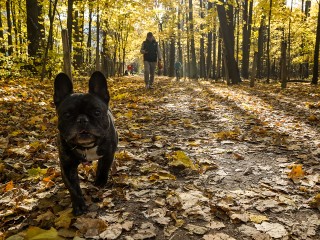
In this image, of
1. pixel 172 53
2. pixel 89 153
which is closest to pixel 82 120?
pixel 89 153

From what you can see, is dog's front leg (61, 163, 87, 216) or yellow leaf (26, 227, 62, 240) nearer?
yellow leaf (26, 227, 62, 240)

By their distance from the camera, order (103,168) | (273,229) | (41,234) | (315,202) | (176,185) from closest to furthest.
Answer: (41,234) → (273,229) → (315,202) → (103,168) → (176,185)

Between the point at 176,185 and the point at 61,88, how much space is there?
5.52 feet

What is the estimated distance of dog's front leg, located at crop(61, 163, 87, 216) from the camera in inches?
110

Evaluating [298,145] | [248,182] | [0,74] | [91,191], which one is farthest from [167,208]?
[0,74]

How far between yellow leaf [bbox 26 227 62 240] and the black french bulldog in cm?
34

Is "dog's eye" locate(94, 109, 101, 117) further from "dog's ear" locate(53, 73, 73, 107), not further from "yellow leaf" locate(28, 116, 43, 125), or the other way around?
"yellow leaf" locate(28, 116, 43, 125)

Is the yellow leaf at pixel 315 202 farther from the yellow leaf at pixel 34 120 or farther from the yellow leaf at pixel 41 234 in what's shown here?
the yellow leaf at pixel 34 120

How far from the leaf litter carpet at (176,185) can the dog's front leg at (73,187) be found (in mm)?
95

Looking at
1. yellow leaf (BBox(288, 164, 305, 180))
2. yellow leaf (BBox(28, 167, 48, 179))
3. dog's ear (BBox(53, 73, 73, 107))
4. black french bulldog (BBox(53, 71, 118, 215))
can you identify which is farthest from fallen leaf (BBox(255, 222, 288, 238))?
yellow leaf (BBox(28, 167, 48, 179))

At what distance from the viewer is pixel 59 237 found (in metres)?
2.44

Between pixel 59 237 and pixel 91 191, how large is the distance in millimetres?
901

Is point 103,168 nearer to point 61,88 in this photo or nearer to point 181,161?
point 61,88

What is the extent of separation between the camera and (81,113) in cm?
267
